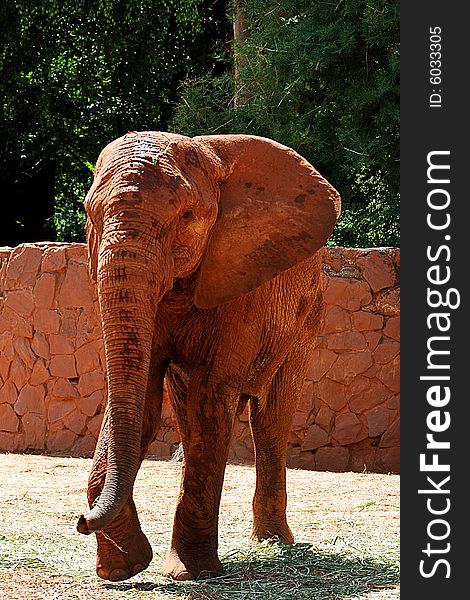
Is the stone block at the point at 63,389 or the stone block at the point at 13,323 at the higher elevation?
the stone block at the point at 13,323

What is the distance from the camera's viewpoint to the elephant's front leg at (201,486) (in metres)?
4.89

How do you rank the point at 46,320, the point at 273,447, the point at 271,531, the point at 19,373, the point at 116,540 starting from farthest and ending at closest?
1. the point at 19,373
2. the point at 46,320
3. the point at 273,447
4. the point at 271,531
5. the point at 116,540

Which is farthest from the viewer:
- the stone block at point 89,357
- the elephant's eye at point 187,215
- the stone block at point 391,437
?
the stone block at point 89,357

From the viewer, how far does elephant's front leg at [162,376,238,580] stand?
16.0 feet

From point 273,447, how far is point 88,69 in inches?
388

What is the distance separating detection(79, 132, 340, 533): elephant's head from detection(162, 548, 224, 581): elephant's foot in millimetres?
754

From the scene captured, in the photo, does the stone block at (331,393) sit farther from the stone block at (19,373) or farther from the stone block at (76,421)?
the stone block at (19,373)

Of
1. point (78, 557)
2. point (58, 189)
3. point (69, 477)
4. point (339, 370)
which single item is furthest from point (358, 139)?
point (78, 557)

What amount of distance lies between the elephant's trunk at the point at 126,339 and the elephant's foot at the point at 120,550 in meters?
0.48

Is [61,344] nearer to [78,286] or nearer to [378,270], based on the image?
[78,286]

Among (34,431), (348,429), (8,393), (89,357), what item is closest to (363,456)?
(348,429)

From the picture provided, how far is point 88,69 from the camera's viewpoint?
49.4 feet

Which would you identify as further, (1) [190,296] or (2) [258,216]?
(2) [258,216]

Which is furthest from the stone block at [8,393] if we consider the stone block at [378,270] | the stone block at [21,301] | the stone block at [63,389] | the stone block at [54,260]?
the stone block at [378,270]
